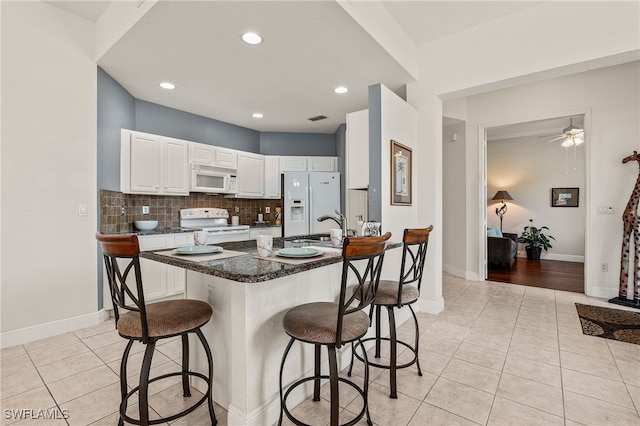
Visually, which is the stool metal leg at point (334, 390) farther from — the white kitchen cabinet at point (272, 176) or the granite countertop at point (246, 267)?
the white kitchen cabinet at point (272, 176)

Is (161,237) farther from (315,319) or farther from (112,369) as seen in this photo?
(315,319)

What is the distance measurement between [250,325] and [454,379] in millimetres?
1473

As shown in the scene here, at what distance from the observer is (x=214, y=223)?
197 inches

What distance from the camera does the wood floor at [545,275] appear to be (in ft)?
14.8

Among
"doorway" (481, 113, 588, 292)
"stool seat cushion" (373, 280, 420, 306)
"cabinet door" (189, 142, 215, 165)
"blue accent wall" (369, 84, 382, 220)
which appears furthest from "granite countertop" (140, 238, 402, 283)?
"doorway" (481, 113, 588, 292)

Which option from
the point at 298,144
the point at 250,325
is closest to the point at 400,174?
the point at 250,325

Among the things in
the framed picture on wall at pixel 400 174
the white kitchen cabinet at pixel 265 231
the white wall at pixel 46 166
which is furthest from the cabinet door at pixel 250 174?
the framed picture on wall at pixel 400 174

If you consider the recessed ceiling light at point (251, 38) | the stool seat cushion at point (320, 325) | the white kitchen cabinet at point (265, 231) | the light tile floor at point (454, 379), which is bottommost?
the light tile floor at point (454, 379)

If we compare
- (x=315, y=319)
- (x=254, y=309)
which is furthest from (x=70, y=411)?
(x=315, y=319)

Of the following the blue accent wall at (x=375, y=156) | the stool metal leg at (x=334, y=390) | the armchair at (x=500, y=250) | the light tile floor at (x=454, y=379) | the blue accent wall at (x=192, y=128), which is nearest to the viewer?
the stool metal leg at (x=334, y=390)

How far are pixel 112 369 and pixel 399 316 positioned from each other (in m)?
2.43

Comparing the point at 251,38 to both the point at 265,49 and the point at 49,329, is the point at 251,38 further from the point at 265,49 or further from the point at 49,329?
the point at 49,329

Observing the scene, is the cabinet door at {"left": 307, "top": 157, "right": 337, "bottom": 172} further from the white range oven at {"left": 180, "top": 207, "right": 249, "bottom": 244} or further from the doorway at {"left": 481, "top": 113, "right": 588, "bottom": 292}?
the doorway at {"left": 481, "top": 113, "right": 588, "bottom": 292}

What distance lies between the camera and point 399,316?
299 centimetres
